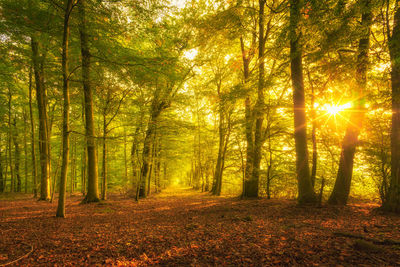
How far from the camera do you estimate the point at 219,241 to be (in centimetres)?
389

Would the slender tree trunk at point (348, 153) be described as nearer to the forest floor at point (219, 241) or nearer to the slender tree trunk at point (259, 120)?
the forest floor at point (219, 241)

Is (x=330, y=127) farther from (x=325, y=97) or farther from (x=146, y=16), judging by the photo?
(x=146, y=16)

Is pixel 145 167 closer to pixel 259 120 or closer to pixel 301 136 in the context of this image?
pixel 259 120

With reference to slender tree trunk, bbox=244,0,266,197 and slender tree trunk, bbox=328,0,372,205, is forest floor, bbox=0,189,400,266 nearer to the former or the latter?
slender tree trunk, bbox=328,0,372,205

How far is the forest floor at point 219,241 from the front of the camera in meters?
2.98

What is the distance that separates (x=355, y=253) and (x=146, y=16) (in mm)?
9339

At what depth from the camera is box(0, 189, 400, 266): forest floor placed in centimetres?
298

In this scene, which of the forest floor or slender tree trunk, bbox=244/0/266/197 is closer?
the forest floor

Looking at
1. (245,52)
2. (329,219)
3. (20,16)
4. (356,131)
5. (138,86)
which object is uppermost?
(245,52)

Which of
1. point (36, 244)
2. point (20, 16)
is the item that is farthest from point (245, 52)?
point (36, 244)

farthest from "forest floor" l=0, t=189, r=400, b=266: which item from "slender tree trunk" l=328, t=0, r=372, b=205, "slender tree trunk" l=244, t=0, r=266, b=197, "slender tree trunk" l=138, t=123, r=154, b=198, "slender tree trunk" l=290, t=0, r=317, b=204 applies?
"slender tree trunk" l=138, t=123, r=154, b=198

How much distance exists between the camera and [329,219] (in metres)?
5.07

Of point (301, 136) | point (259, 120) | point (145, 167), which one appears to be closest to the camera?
point (301, 136)

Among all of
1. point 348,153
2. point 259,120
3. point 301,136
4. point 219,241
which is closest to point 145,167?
point 259,120
